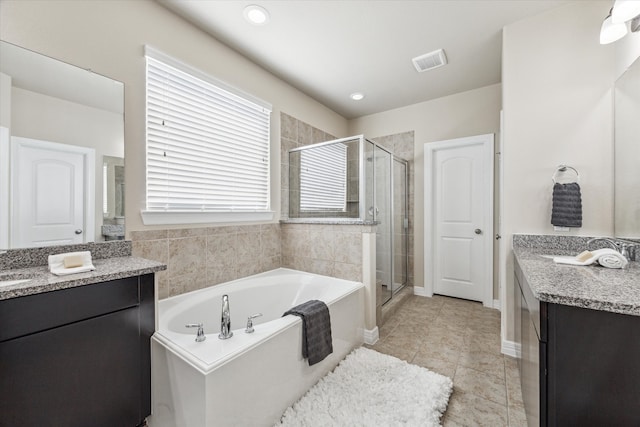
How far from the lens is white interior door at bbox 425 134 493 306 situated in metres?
3.08

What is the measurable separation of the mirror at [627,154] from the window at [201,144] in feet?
8.69

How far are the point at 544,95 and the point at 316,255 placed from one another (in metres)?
2.25

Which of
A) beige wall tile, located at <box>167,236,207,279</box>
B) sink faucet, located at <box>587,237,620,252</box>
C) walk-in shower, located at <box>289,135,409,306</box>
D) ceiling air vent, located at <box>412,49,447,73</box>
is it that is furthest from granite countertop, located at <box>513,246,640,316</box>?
beige wall tile, located at <box>167,236,207,279</box>

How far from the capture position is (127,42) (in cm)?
170

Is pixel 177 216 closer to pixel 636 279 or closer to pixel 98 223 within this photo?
pixel 98 223

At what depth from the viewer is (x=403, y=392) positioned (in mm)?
1595

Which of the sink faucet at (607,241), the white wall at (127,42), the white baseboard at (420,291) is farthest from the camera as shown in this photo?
the white baseboard at (420,291)

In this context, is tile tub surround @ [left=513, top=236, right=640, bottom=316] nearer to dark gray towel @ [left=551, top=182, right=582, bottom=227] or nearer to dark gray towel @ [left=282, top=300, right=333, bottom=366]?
dark gray towel @ [left=551, top=182, right=582, bottom=227]

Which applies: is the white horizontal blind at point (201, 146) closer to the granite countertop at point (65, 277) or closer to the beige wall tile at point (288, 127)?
the beige wall tile at point (288, 127)

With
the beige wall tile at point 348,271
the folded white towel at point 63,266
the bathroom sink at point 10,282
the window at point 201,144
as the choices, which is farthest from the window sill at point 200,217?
the beige wall tile at point 348,271

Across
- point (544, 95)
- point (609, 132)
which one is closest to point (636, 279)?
point (609, 132)

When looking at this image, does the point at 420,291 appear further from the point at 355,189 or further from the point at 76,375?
the point at 76,375

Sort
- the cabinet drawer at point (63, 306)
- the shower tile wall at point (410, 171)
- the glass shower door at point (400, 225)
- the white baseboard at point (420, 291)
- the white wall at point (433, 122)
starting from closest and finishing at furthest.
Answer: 1. the cabinet drawer at point (63, 306)
2. the white wall at point (433, 122)
3. the glass shower door at point (400, 225)
4. the white baseboard at point (420, 291)
5. the shower tile wall at point (410, 171)

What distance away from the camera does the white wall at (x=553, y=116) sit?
5.75ft
